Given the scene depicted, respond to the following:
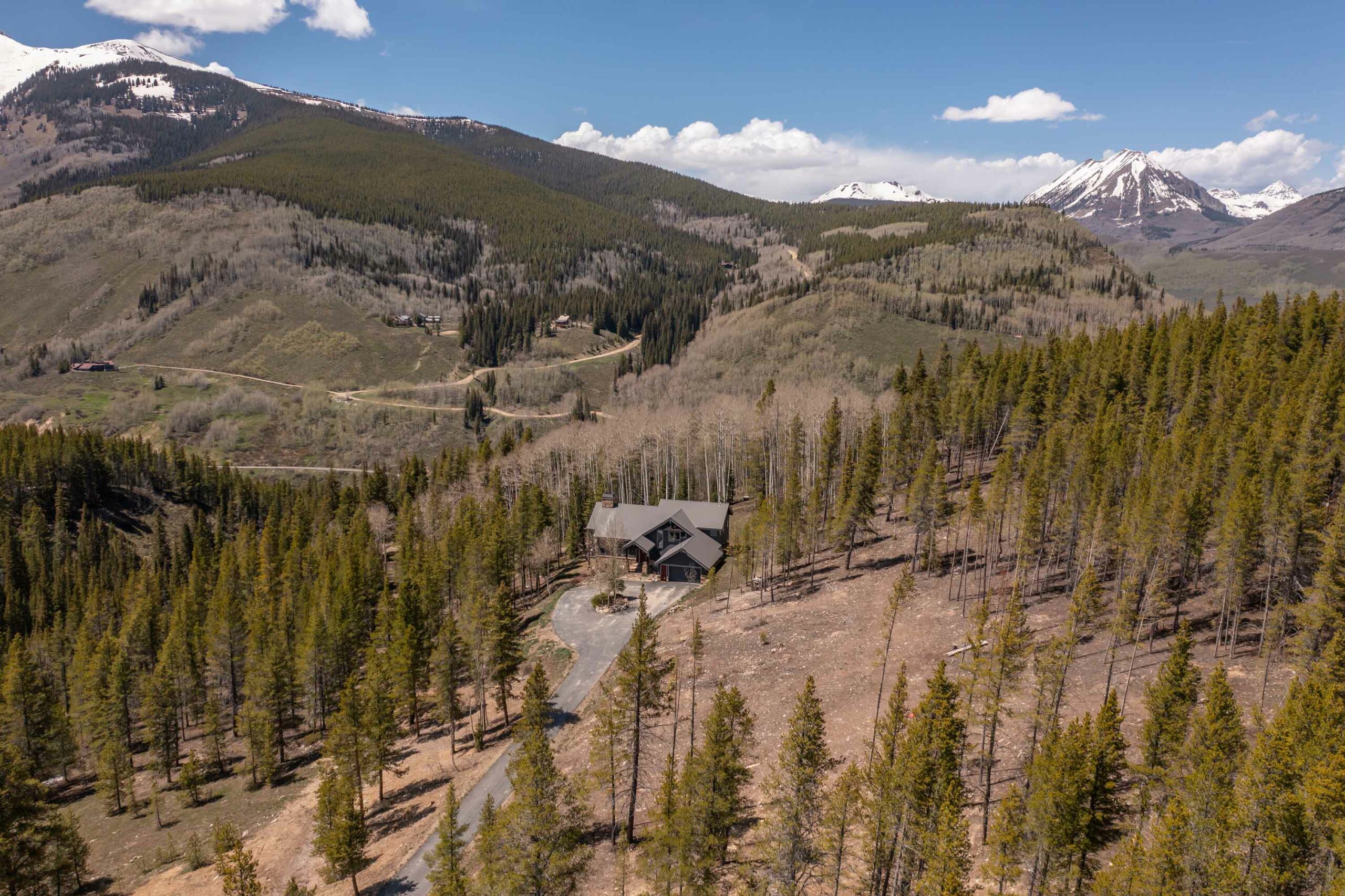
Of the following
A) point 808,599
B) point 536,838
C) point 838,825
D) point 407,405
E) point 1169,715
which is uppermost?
point 1169,715

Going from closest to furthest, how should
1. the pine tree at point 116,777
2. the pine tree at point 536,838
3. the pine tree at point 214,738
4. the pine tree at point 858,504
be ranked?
the pine tree at point 536,838, the pine tree at point 116,777, the pine tree at point 214,738, the pine tree at point 858,504

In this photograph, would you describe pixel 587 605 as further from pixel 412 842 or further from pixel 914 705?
pixel 914 705

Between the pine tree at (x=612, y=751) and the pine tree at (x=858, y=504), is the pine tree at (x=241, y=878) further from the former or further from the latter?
the pine tree at (x=858, y=504)

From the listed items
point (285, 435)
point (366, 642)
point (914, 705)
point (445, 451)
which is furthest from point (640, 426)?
point (285, 435)

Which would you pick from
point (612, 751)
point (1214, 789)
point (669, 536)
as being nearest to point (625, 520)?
point (669, 536)

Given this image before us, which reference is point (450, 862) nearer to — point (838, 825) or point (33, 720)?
point (838, 825)

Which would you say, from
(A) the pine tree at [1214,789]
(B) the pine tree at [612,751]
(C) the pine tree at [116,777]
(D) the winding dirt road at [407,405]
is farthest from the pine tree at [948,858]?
(D) the winding dirt road at [407,405]
